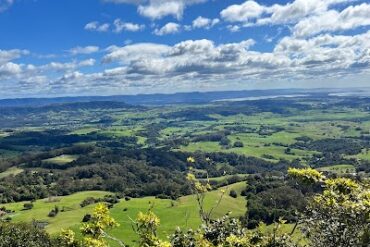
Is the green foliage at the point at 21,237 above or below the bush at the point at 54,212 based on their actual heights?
above

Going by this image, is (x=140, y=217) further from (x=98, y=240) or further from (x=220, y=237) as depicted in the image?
(x=220, y=237)

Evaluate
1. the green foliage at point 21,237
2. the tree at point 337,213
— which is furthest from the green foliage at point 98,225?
the green foliage at point 21,237

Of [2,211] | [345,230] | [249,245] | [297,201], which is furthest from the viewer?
[2,211]

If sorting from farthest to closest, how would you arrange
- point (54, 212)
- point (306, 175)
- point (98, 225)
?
1. point (54, 212)
2. point (98, 225)
3. point (306, 175)

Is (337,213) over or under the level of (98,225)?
over

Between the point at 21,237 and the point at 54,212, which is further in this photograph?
the point at 54,212

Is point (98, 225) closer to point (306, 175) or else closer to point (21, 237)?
point (306, 175)

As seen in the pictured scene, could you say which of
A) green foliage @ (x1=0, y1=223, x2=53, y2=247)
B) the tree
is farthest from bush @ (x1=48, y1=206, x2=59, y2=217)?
the tree

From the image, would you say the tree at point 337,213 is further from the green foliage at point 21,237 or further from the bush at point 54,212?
the bush at point 54,212

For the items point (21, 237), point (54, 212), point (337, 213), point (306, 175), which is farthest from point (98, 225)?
point (54, 212)

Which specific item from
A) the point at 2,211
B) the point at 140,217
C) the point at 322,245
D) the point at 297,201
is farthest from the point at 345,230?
the point at 2,211

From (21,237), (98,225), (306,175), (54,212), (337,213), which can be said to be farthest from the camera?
(54,212)
